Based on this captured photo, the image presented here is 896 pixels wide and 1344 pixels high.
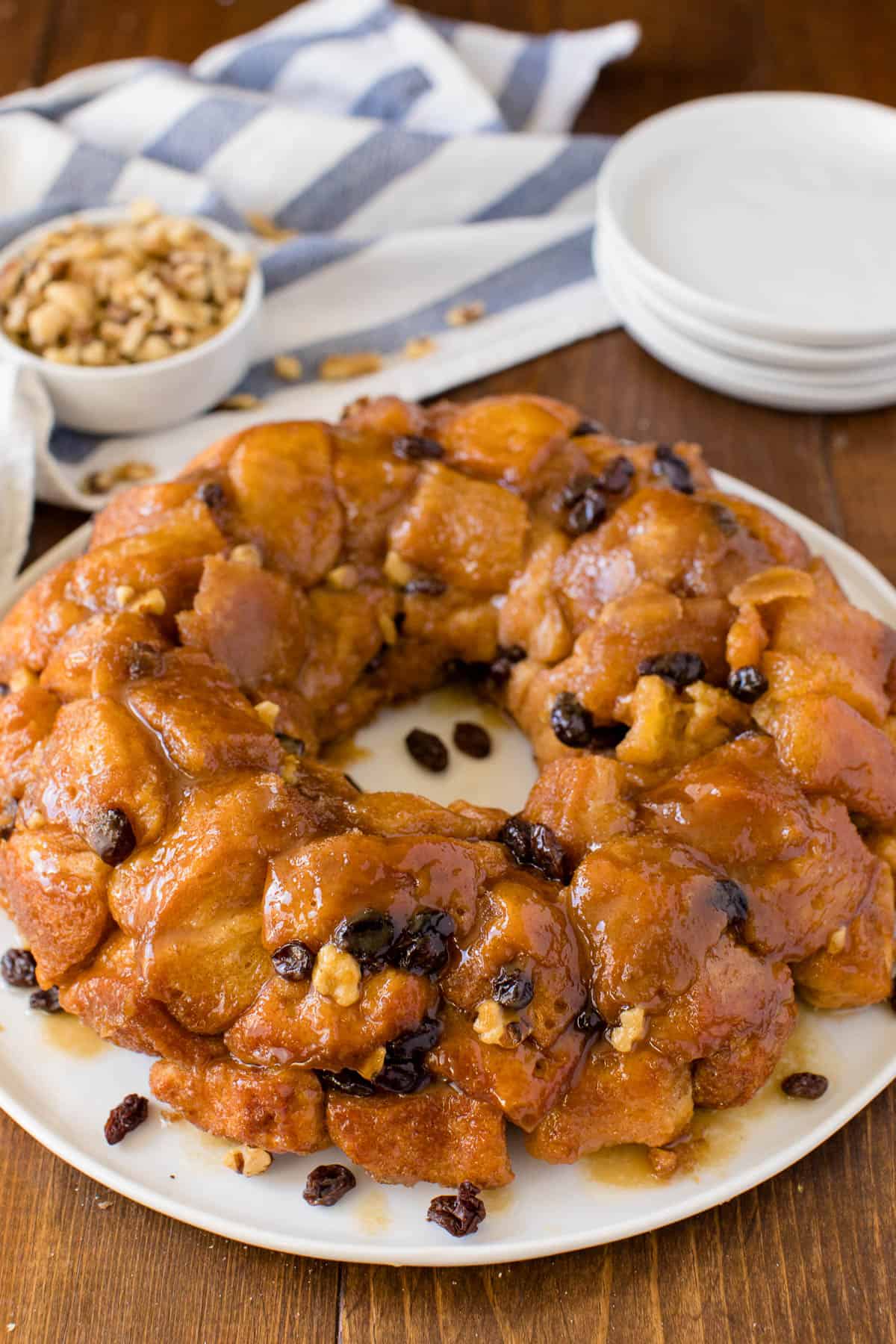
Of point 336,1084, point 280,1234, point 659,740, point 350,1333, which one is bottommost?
point 350,1333

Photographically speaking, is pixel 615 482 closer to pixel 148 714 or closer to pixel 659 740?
pixel 659 740

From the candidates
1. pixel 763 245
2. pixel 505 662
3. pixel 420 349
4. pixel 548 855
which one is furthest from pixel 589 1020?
pixel 763 245

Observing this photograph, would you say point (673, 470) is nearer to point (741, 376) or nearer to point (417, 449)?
point (417, 449)

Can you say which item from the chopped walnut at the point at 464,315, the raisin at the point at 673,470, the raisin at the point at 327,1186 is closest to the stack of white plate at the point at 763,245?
the chopped walnut at the point at 464,315

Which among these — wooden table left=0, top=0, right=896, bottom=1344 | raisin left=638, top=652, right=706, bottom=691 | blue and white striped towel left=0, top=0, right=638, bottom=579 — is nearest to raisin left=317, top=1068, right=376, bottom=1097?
wooden table left=0, top=0, right=896, bottom=1344

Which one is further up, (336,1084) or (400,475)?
(400,475)

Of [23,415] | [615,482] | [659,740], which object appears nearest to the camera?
[659,740]

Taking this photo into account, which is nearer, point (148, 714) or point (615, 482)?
point (148, 714)

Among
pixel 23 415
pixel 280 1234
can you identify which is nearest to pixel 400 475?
pixel 23 415
